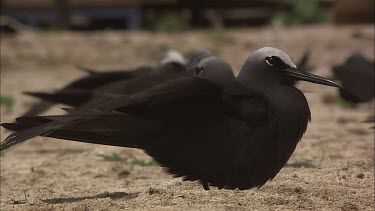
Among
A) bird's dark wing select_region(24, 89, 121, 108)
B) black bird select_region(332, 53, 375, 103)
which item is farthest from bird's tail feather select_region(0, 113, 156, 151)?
black bird select_region(332, 53, 375, 103)

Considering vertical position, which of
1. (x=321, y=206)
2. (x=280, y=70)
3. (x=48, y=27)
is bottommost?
(x=321, y=206)

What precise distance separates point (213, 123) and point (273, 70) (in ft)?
1.36

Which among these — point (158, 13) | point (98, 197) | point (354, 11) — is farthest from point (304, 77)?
point (158, 13)

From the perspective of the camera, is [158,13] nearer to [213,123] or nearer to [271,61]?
[271,61]

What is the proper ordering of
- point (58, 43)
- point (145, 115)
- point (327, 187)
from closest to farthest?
point (145, 115), point (327, 187), point (58, 43)

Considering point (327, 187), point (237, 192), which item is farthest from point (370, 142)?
point (237, 192)

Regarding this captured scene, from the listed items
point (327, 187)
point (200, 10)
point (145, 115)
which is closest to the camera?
point (145, 115)

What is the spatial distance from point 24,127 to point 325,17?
1600 cm

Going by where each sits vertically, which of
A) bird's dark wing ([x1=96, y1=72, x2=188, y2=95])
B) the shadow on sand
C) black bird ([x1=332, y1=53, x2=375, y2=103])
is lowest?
the shadow on sand

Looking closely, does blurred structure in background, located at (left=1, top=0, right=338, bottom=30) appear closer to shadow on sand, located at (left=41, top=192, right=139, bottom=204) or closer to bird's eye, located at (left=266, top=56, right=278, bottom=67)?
shadow on sand, located at (left=41, top=192, right=139, bottom=204)

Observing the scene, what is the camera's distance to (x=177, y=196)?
341cm

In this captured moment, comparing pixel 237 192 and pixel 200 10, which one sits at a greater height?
pixel 200 10

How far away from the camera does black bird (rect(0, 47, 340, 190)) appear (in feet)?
10.7

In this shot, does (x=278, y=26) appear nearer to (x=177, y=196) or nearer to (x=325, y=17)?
(x=325, y=17)
